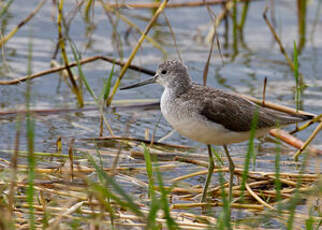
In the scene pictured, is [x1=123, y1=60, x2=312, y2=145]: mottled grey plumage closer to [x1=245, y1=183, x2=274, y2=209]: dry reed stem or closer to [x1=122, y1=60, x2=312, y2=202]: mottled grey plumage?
[x1=122, y1=60, x2=312, y2=202]: mottled grey plumage

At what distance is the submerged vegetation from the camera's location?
389 cm

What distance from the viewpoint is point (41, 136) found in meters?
6.52

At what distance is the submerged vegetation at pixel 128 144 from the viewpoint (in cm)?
389

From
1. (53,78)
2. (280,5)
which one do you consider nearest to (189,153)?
(53,78)

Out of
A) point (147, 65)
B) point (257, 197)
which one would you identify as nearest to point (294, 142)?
point (257, 197)

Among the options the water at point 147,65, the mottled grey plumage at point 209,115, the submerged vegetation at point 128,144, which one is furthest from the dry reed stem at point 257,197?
the water at point 147,65

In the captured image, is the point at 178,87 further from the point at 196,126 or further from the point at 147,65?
the point at 147,65

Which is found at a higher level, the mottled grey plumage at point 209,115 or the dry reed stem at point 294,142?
the mottled grey plumage at point 209,115

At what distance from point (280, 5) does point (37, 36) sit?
15.8 feet

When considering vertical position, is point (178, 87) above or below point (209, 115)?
above

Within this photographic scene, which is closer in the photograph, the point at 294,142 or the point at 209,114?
the point at 209,114

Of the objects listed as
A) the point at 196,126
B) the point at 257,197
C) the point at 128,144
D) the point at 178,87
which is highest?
the point at 178,87

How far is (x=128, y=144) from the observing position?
6367 mm

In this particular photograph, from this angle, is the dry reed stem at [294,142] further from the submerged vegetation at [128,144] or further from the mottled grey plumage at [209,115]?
the mottled grey plumage at [209,115]
